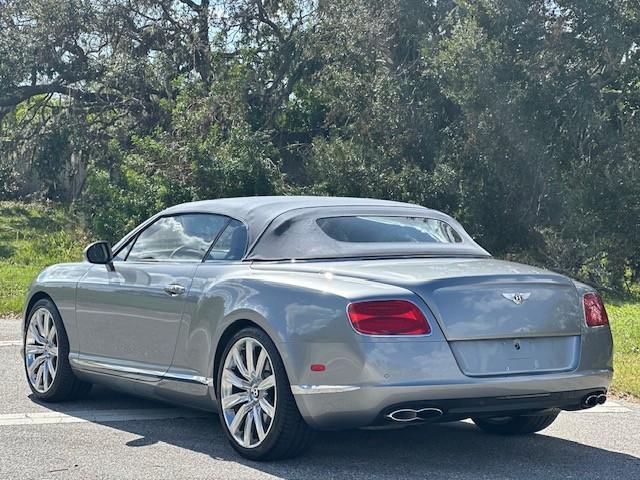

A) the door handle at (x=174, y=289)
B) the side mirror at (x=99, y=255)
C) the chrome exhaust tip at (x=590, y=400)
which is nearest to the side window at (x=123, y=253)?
the side mirror at (x=99, y=255)

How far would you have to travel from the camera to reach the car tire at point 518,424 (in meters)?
6.98

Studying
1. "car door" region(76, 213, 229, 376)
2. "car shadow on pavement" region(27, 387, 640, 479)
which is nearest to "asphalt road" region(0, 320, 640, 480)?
"car shadow on pavement" region(27, 387, 640, 479)

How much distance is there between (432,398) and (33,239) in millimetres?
24801

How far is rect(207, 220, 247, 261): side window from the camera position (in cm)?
678

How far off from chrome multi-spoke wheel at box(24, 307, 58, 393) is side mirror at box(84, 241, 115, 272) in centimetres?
78

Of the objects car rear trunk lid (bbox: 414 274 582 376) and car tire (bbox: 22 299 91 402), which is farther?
car tire (bbox: 22 299 91 402)

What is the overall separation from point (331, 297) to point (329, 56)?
20579mm

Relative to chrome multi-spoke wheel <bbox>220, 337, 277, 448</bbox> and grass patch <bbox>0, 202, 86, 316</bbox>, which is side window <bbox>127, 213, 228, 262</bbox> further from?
grass patch <bbox>0, 202, 86, 316</bbox>

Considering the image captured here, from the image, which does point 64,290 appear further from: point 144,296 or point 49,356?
point 144,296

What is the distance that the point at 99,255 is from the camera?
7.61m

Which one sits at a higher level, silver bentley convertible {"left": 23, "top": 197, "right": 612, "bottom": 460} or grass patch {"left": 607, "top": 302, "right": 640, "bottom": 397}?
silver bentley convertible {"left": 23, "top": 197, "right": 612, "bottom": 460}

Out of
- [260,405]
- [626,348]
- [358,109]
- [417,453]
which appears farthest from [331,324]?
[358,109]

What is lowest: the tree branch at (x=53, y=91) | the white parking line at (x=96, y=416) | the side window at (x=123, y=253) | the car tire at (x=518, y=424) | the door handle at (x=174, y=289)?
the car tire at (x=518, y=424)

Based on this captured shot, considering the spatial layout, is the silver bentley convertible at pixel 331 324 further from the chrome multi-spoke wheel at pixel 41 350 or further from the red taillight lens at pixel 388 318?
the chrome multi-spoke wheel at pixel 41 350
